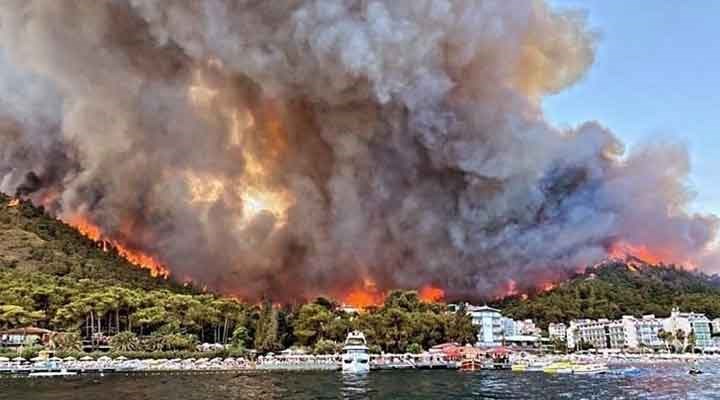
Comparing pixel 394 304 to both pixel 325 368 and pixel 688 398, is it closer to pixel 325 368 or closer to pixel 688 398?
pixel 325 368

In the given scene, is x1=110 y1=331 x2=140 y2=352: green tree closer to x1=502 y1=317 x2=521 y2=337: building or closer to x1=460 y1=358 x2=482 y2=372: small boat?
x1=460 y1=358 x2=482 y2=372: small boat

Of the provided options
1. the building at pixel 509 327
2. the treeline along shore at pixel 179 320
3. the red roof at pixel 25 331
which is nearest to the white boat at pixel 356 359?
the treeline along shore at pixel 179 320

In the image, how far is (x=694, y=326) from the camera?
87.8 m

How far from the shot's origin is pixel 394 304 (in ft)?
220

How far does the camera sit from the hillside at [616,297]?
325 ft

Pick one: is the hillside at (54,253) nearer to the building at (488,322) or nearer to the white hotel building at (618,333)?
the building at (488,322)

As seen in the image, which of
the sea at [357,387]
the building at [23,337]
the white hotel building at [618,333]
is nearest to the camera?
the sea at [357,387]

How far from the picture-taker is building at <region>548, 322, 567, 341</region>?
9238cm

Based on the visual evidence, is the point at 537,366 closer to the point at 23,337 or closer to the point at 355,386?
the point at 355,386

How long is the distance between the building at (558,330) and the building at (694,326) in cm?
1328

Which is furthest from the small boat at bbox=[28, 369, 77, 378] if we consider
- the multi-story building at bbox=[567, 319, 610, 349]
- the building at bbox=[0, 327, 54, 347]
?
the multi-story building at bbox=[567, 319, 610, 349]

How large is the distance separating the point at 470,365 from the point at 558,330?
47226mm

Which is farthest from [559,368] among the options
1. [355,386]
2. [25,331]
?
[25,331]

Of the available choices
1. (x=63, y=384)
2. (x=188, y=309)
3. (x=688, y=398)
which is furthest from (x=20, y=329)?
(x=688, y=398)
